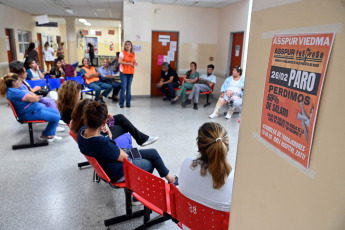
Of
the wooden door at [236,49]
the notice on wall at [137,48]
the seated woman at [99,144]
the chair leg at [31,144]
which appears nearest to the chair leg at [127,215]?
the seated woman at [99,144]

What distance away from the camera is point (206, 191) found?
153 cm

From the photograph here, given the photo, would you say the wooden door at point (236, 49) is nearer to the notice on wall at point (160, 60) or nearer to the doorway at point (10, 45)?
the notice on wall at point (160, 60)

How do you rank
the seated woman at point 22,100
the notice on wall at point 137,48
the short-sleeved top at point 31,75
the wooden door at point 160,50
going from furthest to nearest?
the wooden door at point 160,50 < the notice on wall at point 137,48 < the short-sleeved top at point 31,75 < the seated woman at point 22,100

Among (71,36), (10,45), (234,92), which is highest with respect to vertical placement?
(71,36)

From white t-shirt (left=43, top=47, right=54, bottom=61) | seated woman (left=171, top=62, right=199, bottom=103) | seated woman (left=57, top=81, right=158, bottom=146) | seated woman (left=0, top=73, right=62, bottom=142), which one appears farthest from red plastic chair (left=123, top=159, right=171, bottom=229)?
white t-shirt (left=43, top=47, right=54, bottom=61)

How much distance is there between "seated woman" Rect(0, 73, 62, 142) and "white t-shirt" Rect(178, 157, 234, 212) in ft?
9.70

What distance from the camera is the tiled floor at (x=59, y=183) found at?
7.48 feet

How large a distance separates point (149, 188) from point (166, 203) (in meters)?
0.15

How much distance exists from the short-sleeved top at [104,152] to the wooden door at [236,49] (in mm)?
5100

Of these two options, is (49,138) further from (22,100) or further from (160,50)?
(160,50)

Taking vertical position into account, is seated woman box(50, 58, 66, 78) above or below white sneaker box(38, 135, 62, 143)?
above

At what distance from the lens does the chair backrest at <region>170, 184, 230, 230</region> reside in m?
1.43

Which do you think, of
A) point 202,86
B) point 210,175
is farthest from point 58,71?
point 210,175

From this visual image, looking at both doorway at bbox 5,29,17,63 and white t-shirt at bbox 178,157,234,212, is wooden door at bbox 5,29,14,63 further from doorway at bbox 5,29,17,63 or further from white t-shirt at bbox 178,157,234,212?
white t-shirt at bbox 178,157,234,212
